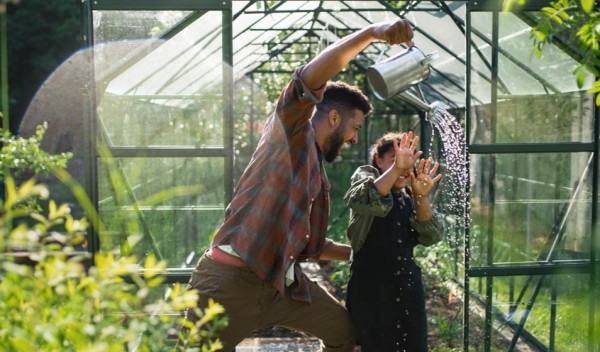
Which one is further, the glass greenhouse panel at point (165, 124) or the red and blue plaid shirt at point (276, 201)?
the glass greenhouse panel at point (165, 124)

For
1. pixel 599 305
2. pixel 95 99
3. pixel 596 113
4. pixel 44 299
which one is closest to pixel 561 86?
pixel 596 113

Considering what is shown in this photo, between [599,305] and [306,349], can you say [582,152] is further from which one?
[306,349]

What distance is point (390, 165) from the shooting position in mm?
2963

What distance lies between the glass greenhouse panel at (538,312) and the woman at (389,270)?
120cm

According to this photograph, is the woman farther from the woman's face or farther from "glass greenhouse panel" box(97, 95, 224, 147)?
"glass greenhouse panel" box(97, 95, 224, 147)

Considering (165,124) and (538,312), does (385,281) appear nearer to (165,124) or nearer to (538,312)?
(165,124)

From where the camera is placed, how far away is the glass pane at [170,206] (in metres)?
3.58

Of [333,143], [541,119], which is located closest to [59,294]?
[333,143]

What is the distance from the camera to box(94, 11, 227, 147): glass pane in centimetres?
352

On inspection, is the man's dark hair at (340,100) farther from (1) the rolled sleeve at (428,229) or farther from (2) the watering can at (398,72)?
(1) the rolled sleeve at (428,229)

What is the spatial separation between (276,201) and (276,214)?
0.15 feet

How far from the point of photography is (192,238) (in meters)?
3.65

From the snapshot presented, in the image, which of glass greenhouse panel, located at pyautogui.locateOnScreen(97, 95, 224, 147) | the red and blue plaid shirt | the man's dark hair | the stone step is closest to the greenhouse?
glass greenhouse panel, located at pyautogui.locateOnScreen(97, 95, 224, 147)

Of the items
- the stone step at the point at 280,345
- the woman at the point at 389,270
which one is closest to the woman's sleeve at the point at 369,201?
the woman at the point at 389,270
